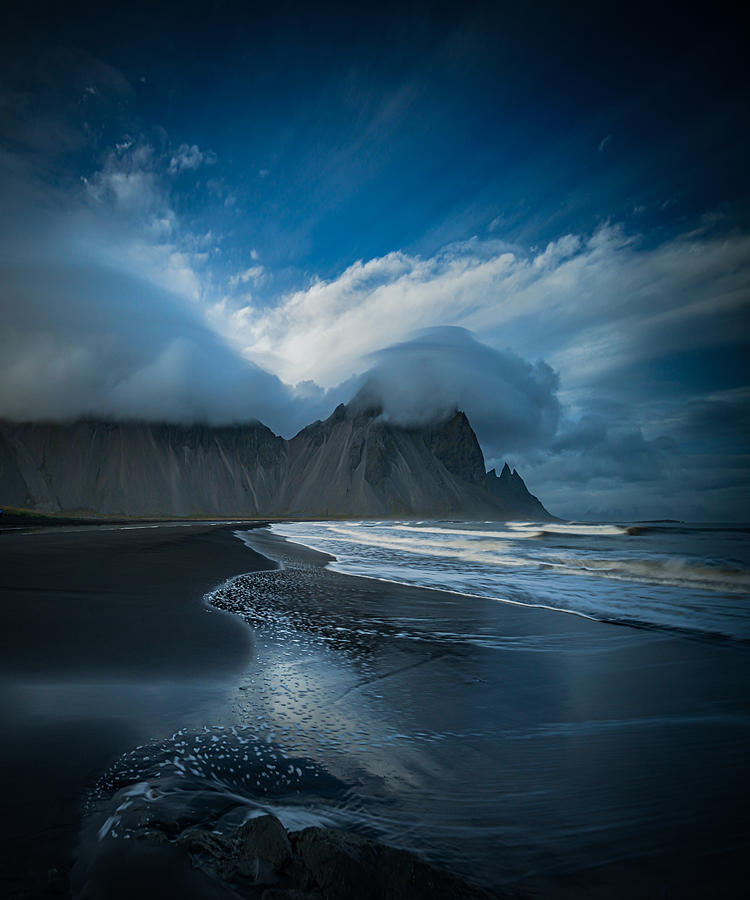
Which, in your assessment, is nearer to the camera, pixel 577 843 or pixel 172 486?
pixel 577 843

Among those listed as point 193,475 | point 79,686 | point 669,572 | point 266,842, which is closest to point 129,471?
point 193,475

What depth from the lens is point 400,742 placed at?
3.09 m

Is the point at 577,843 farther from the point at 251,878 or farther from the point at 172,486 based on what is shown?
the point at 172,486

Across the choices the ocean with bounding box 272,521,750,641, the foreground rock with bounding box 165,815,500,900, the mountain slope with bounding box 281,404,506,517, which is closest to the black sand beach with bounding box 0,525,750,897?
the foreground rock with bounding box 165,815,500,900

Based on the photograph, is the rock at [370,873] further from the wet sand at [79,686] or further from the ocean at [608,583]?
the ocean at [608,583]

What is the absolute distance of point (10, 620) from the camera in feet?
20.1

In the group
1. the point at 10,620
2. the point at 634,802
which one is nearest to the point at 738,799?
the point at 634,802

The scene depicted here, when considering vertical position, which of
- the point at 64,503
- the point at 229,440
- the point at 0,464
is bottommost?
the point at 64,503

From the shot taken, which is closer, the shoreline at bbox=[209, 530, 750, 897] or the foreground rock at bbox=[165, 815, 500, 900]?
the foreground rock at bbox=[165, 815, 500, 900]

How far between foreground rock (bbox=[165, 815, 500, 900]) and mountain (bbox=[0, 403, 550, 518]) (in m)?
163

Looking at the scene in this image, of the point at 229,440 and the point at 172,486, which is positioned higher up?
the point at 229,440

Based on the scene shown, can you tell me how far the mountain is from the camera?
141125mm

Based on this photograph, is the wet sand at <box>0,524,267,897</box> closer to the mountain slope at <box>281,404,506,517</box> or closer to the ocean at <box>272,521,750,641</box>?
the ocean at <box>272,521,750,641</box>

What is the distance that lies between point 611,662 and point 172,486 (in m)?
171
